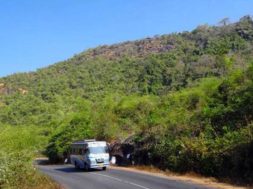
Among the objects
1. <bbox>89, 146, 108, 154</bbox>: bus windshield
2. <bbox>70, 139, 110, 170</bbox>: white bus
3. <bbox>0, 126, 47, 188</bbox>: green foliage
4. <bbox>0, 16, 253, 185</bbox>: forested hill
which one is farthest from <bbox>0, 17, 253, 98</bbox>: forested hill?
<bbox>0, 126, 47, 188</bbox>: green foliage

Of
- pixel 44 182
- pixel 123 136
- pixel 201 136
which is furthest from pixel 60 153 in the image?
pixel 44 182

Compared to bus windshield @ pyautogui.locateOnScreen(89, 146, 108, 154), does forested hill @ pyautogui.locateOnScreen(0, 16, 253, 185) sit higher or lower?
higher

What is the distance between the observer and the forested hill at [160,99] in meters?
31.3

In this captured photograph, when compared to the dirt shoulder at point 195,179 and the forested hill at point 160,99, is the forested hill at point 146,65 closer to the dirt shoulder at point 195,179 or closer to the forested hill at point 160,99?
the forested hill at point 160,99

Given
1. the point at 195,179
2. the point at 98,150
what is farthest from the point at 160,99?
the point at 195,179

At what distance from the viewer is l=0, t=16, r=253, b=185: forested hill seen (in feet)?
103

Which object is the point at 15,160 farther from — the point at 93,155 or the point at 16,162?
the point at 93,155

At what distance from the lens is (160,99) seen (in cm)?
5200

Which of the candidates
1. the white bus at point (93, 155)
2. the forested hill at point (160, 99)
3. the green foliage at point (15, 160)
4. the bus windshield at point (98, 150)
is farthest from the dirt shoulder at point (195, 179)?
the green foliage at point (15, 160)

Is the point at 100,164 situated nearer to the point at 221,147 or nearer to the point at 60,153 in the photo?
the point at 221,147

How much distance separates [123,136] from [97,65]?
53515 mm

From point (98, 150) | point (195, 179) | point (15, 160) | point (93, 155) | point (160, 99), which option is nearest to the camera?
point (15, 160)

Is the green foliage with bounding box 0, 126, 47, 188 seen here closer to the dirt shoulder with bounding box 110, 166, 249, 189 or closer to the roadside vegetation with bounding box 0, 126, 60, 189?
the roadside vegetation with bounding box 0, 126, 60, 189

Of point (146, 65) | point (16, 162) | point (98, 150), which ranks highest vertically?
point (146, 65)
